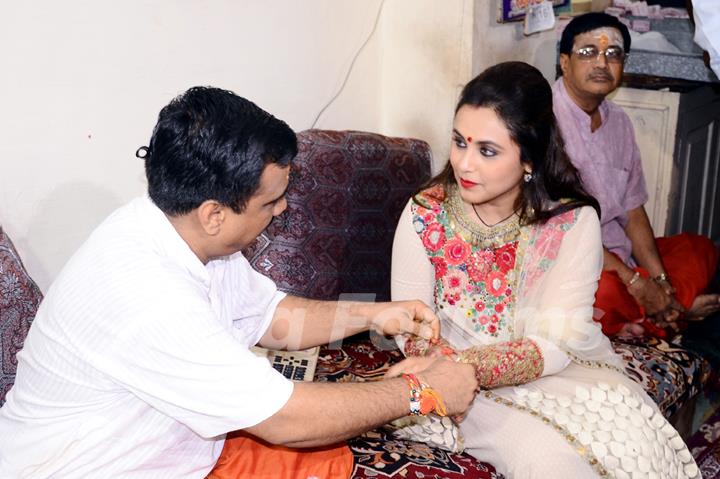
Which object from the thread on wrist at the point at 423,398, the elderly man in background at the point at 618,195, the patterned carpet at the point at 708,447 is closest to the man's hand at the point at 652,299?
the elderly man in background at the point at 618,195

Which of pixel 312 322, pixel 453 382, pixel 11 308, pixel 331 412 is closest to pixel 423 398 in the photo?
pixel 453 382

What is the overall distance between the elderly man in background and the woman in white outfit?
761 millimetres

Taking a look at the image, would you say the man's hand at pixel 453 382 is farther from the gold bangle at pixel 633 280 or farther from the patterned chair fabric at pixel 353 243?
the gold bangle at pixel 633 280

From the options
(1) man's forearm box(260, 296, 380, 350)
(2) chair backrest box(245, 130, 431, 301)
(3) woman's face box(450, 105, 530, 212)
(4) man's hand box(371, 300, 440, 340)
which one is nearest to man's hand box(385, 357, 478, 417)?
(4) man's hand box(371, 300, 440, 340)

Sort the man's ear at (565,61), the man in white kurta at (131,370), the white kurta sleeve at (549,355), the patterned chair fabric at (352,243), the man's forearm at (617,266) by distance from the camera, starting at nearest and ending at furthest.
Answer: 1. the man in white kurta at (131,370)
2. the white kurta sleeve at (549,355)
3. the patterned chair fabric at (352,243)
4. the man's forearm at (617,266)
5. the man's ear at (565,61)

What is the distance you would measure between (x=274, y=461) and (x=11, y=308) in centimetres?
77

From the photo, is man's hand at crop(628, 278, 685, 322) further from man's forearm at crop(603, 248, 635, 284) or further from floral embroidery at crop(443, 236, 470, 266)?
floral embroidery at crop(443, 236, 470, 266)

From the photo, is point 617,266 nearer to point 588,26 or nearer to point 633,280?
point 633,280

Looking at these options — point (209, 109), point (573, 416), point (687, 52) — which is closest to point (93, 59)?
point (209, 109)

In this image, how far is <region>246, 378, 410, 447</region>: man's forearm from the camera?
166cm

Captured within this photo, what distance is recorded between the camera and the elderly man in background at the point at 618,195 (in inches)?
130

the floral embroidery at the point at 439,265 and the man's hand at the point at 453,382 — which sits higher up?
the floral embroidery at the point at 439,265

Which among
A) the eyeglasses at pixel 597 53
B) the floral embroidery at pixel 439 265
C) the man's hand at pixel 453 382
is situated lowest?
the man's hand at pixel 453 382

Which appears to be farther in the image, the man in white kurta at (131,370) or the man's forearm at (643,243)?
the man's forearm at (643,243)
